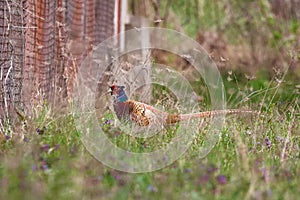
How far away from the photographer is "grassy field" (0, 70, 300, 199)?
10.8 feet

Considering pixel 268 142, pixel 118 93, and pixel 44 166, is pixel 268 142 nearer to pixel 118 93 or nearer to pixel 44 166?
pixel 118 93

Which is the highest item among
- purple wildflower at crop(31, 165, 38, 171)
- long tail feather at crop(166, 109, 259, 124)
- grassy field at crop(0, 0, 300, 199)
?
purple wildflower at crop(31, 165, 38, 171)

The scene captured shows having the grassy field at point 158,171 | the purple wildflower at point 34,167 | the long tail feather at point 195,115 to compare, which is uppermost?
the purple wildflower at point 34,167

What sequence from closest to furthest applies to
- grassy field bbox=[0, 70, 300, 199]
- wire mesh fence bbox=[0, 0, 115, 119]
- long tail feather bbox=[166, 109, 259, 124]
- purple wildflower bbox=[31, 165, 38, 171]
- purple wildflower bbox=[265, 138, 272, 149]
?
grassy field bbox=[0, 70, 300, 199] < purple wildflower bbox=[31, 165, 38, 171] < purple wildflower bbox=[265, 138, 272, 149] < wire mesh fence bbox=[0, 0, 115, 119] < long tail feather bbox=[166, 109, 259, 124]

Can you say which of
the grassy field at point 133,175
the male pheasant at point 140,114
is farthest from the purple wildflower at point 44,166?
the male pheasant at point 140,114

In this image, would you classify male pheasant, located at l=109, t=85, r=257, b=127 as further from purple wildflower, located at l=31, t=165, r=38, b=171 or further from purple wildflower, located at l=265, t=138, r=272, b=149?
purple wildflower, located at l=31, t=165, r=38, b=171

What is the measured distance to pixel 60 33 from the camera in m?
7.00

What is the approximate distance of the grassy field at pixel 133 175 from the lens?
129 inches

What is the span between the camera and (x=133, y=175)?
148 inches

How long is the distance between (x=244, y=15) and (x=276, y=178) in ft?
29.0

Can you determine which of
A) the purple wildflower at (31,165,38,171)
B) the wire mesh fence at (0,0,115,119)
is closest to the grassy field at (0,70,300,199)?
the purple wildflower at (31,165,38,171)

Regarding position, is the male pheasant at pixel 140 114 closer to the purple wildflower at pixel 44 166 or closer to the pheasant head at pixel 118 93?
the pheasant head at pixel 118 93

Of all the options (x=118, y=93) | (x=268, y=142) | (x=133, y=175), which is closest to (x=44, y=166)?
(x=133, y=175)

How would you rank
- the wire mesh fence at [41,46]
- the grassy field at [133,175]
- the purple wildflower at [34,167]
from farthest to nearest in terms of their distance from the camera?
the wire mesh fence at [41,46]
the purple wildflower at [34,167]
the grassy field at [133,175]
